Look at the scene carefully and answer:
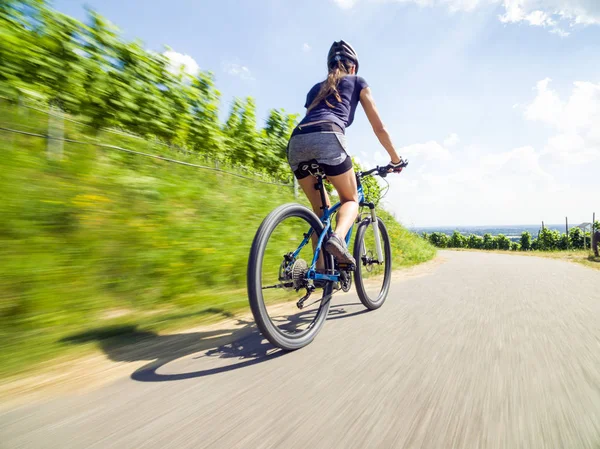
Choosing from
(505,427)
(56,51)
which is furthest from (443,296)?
(56,51)

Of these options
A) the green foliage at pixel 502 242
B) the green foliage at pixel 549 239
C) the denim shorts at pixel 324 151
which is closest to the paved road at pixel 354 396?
the denim shorts at pixel 324 151

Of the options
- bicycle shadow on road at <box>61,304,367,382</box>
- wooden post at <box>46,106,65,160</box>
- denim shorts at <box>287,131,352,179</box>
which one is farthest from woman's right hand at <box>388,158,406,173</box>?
wooden post at <box>46,106,65,160</box>

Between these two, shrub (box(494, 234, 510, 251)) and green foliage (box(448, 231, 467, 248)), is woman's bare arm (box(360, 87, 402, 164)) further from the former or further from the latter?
shrub (box(494, 234, 510, 251))

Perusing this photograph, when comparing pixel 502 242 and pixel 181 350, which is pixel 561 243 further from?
pixel 181 350

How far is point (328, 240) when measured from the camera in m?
2.60

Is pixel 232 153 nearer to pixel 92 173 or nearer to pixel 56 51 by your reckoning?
pixel 56 51

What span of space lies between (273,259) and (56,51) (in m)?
4.02

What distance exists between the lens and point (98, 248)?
9.08ft

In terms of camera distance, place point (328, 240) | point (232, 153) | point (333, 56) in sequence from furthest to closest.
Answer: point (232, 153) < point (333, 56) < point (328, 240)

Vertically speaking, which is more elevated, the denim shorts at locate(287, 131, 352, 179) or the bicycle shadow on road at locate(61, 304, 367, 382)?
the denim shorts at locate(287, 131, 352, 179)

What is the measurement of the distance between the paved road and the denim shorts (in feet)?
4.32

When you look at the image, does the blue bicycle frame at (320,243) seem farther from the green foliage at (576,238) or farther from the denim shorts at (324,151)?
the green foliage at (576,238)

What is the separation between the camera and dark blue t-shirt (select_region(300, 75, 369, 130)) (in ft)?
8.96

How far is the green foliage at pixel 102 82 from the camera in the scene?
13.2 ft
